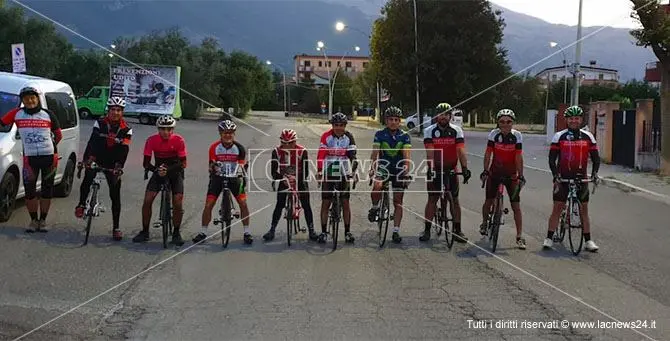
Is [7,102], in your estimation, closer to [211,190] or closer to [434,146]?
[211,190]

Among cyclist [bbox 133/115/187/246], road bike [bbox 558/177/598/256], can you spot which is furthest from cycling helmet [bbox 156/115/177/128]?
road bike [bbox 558/177/598/256]

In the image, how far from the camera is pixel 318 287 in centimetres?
693

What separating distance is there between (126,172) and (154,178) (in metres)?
9.07

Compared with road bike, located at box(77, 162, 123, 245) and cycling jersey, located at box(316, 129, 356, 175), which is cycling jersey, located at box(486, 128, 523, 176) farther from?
road bike, located at box(77, 162, 123, 245)

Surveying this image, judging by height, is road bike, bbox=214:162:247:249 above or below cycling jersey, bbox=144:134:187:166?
below

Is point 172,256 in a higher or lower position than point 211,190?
lower

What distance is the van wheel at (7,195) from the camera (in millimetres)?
9758

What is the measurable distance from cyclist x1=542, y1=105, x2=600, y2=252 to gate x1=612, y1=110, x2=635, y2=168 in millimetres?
14172

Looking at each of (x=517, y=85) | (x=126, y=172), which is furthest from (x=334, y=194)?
(x=517, y=85)

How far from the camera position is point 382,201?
929 cm

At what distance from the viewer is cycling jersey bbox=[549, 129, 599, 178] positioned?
8.94m

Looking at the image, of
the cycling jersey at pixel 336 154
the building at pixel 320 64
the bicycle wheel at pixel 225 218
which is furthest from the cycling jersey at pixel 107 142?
the building at pixel 320 64

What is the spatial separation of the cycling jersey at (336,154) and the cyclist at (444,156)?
1.10 metres

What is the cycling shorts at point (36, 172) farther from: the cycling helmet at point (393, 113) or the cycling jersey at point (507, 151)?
the cycling jersey at point (507, 151)
